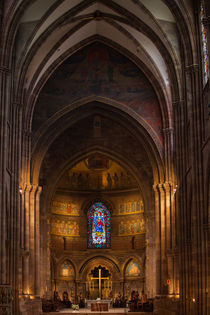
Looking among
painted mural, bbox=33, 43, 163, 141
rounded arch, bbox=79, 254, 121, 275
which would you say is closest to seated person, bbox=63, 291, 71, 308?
rounded arch, bbox=79, 254, 121, 275

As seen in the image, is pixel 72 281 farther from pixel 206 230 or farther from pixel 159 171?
pixel 206 230

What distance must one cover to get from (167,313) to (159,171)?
9243 mm

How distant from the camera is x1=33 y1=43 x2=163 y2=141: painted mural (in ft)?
133

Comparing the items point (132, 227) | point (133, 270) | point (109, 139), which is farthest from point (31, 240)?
point (133, 270)

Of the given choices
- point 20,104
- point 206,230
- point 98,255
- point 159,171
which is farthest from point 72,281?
point 206,230

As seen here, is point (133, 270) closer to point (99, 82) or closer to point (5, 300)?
point (99, 82)

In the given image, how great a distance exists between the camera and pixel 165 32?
3238 cm

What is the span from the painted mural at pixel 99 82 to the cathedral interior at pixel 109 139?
6cm

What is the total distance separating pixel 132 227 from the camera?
1938 inches

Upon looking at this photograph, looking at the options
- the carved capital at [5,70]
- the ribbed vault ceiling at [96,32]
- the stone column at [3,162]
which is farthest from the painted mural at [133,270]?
the carved capital at [5,70]

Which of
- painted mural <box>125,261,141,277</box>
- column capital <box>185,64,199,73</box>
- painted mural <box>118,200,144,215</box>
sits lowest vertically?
painted mural <box>125,261,141,277</box>

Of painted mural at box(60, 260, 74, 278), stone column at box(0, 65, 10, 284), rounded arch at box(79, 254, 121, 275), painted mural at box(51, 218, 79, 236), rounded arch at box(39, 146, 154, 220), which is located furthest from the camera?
rounded arch at box(79, 254, 121, 275)

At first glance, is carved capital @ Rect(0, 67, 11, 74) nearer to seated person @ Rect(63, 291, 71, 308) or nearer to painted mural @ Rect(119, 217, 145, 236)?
seated person @ Rect(63, 291, 71, 308)

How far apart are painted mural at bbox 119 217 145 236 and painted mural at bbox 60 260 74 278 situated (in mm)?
4644
